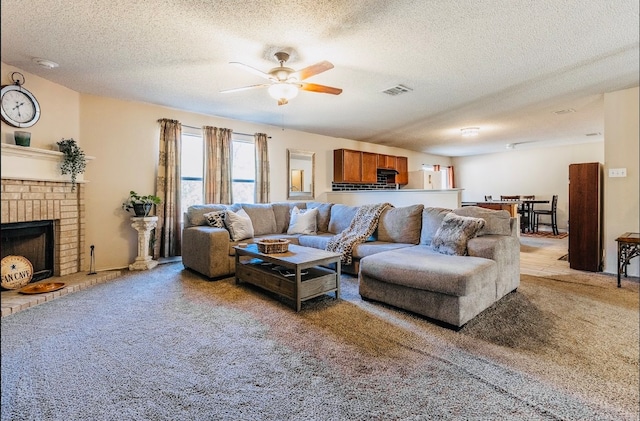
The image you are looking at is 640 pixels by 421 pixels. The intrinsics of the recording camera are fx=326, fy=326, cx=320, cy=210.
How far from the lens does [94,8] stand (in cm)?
→ 208

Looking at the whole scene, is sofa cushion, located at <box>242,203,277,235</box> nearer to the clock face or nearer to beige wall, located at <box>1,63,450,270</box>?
beige wall, located at <box>1,63,450,270</box>

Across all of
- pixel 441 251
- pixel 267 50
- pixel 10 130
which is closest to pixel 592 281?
pixel 441 251

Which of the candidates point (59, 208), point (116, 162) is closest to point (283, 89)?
point (116, 162)

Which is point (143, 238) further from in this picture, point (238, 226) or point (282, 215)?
point (282, 215)

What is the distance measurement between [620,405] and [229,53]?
3.27 m

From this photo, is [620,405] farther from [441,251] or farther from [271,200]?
[271,200]

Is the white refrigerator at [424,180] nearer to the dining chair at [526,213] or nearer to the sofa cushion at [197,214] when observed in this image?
the dining chair at [526,213]

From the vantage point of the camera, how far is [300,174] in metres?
5.82

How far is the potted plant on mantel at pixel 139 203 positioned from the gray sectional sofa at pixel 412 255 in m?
0.44

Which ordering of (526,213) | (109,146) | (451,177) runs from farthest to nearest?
1. (451,177)
2. (526,213)
3. (109,146)

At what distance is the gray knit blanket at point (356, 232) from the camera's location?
3518mm

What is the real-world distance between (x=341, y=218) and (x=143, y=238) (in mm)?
2435

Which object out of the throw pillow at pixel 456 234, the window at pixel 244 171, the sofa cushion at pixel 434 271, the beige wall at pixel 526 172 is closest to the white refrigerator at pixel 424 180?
the beige wall at pixel 526 172

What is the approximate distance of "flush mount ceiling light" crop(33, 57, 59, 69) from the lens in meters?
2.73
